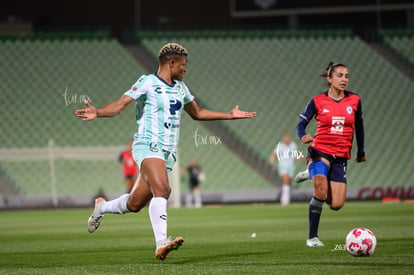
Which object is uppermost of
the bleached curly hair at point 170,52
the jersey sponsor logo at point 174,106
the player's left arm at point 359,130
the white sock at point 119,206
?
the bleached curly hair at point 170,52

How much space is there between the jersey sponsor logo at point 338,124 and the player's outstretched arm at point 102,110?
2942 mm

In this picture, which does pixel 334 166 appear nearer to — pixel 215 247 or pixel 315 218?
pixel 315 218

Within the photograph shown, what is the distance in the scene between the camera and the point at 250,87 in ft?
92.4

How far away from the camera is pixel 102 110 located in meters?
7.47

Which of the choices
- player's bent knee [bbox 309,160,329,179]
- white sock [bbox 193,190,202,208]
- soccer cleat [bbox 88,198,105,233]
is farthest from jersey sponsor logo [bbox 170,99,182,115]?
white sock [bbox 193,190,202,208]

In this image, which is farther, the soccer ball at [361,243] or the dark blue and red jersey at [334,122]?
the dark blue and red jersey at [334,122]

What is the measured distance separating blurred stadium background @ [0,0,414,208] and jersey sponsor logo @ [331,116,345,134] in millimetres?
15201

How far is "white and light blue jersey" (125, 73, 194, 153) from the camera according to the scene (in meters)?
7.91

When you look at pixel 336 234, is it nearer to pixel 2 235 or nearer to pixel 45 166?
pixel 2 235

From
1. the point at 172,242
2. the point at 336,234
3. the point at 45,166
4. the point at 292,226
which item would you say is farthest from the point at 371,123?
the point at 172,242

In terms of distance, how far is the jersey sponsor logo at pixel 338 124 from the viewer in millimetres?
9500

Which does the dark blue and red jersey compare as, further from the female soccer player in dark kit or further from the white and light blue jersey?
the white and light blue jersey

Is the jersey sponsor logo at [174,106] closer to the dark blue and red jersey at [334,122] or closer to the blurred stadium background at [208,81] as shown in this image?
the dark blue and red jersey at [334,122]

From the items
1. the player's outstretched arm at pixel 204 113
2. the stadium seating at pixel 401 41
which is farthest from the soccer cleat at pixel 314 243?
the stadium seating at pixel 401 41
